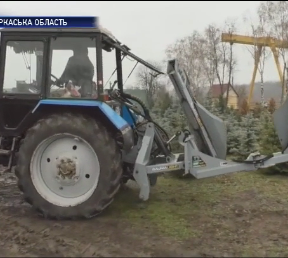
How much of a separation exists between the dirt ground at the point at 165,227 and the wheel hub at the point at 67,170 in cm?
55

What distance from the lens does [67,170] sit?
5.27 meters

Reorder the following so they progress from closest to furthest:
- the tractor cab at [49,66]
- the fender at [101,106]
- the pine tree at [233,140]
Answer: the fender at [101,106], the tractor cab at [49,66], the pine tree at [233,140]

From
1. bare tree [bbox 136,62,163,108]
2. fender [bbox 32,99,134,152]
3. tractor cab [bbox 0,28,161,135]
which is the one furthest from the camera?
bare tree [bbox 136,62,163,108]

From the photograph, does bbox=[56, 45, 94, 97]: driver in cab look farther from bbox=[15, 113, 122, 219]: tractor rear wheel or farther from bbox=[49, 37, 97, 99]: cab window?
bbox=[15, 113, 122, 219]: tractor rear wheel

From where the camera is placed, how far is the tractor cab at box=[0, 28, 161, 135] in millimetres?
5246

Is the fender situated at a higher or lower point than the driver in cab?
lower

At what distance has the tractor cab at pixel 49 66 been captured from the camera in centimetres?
525

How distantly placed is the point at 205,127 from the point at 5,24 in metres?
2.98

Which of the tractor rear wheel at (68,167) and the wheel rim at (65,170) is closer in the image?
the tractor rear wheel at (68,167)

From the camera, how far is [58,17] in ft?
17.2

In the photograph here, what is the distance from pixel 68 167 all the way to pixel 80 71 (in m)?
1.24

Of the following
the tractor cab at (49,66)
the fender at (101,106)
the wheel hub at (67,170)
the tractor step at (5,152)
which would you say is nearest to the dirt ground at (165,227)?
the wheel hub at (67,170)

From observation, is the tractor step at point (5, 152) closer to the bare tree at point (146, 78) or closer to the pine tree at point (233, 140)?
the bare tree at point (146, 78)

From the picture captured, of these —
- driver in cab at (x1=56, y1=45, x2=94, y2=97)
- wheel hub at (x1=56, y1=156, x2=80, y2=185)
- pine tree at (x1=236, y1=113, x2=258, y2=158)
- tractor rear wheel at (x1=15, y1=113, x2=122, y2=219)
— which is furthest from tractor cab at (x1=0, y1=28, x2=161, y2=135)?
pine tree at (x1=236, y1=113, x2=258, y2=158)
